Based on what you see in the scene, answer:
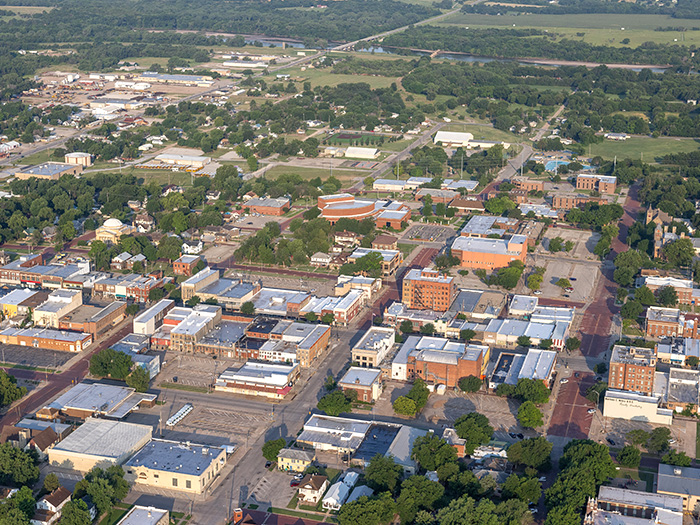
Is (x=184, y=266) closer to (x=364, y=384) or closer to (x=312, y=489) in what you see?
(x=364, y=384)

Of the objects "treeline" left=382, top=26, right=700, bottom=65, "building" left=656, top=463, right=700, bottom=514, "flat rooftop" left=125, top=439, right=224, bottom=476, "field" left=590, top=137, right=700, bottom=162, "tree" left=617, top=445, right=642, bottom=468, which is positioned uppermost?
"flat rooftop" left=125, top=439, right=224, bottom=476

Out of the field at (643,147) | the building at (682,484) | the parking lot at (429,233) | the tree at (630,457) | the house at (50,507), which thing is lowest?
the field at (643,147)

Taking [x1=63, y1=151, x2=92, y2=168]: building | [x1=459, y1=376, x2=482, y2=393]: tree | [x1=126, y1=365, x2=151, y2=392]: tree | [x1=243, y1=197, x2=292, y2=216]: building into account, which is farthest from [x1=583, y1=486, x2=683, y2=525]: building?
[x1=63, y1=151, x2=92, y2=168]: building

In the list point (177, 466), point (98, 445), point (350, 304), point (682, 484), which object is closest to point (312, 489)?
point (177, 466)

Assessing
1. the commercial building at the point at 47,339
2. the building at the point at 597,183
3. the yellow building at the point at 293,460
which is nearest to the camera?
the yellow building at the point at 293,460

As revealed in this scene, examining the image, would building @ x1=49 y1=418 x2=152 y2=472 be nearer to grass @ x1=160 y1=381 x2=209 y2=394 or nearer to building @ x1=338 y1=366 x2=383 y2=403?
grass @ x1=160 y1=381 x2=209 y2=394

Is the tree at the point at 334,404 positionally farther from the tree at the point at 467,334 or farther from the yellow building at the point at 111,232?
the yellow building at the point at 111,232

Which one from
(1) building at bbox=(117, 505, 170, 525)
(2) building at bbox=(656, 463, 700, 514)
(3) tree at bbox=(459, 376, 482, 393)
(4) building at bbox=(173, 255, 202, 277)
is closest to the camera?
(1) building at bbox=(117, 505, 170, 525)

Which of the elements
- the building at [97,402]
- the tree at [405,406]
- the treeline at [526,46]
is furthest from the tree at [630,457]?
the treeline at [526,46]
